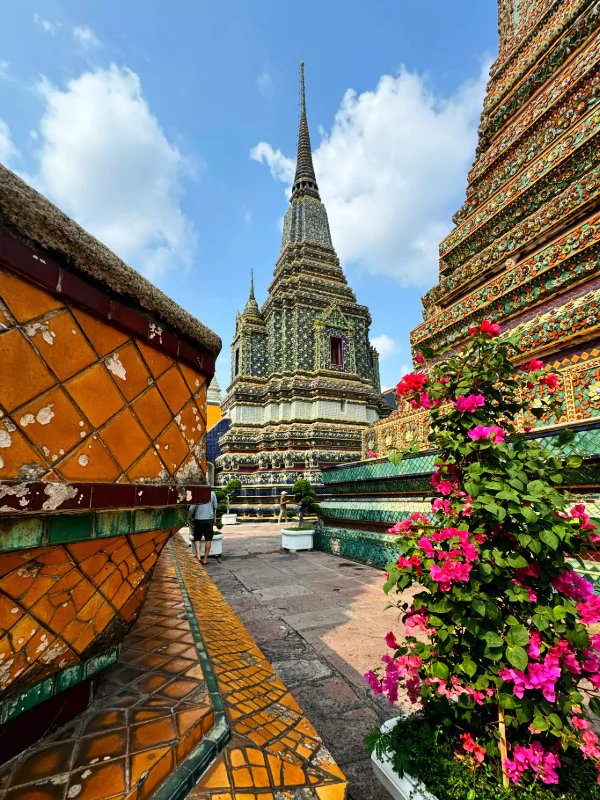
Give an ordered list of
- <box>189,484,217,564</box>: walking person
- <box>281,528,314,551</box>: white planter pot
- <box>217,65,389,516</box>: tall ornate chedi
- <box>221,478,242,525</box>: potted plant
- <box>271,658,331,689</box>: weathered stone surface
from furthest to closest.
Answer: <box>217,65,389,516</box>: tall ornate chedi
<box>221,478,242,525</box>: potted plant
<box>281,528,314,551</box>: white planter pot
<box>189,484,217,564</box>: walking person
<box>271,658,331,689</box>: weathered stone surface

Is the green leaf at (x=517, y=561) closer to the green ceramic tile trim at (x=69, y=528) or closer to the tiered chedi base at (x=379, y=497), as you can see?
the green ceramic tile trim at (x=69, y=528)

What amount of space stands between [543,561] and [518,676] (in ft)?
1.12

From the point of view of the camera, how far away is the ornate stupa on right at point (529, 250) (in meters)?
4.31

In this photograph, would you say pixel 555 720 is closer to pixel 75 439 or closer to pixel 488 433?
pixel 488 433

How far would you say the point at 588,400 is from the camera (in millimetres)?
3768

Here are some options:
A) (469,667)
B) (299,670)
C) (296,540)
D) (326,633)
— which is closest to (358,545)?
(296,540)

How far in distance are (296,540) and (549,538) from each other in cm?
664

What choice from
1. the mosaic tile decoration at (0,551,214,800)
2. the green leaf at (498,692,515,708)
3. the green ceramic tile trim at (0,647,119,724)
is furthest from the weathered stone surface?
the green leaf at (498,692,515,708)

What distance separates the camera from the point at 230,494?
14617mm

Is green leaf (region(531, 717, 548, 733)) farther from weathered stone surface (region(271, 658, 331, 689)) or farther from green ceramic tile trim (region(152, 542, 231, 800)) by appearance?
weathered stone surface (region(271, 658, 331, 689))

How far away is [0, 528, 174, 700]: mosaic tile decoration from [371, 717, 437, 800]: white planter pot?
1102 millimetres

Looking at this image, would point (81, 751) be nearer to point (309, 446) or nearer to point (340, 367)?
point (309, 446)

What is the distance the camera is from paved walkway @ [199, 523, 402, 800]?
1.79 metres

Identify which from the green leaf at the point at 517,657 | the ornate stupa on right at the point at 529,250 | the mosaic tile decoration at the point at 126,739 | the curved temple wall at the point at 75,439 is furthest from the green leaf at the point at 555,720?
the ornate stupa on right at the point at 529,250
